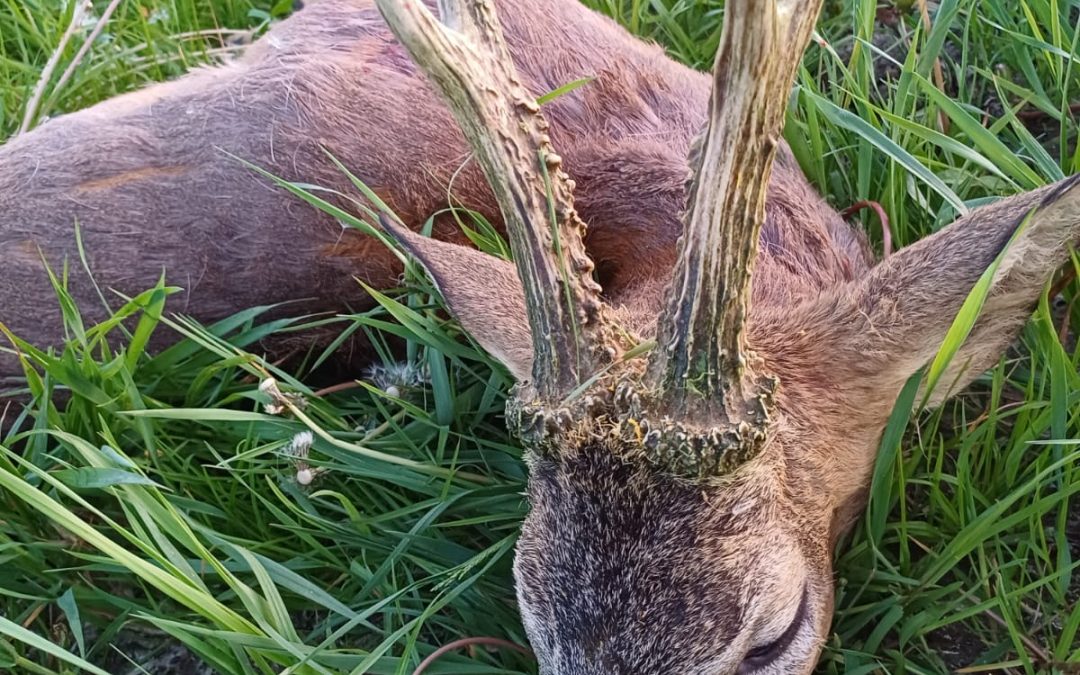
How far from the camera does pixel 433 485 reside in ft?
9.97

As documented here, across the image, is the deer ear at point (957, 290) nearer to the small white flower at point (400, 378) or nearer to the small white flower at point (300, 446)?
the small white flower at point (400, 378)

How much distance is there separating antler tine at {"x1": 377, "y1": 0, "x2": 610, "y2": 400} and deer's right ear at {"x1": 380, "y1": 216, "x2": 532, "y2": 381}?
17.7 inches

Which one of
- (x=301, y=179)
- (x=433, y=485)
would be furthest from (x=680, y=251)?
(x=301, y=179)

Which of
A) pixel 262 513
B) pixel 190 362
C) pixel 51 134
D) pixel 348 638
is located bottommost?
pixel 348 638

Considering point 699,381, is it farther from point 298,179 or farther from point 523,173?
point 298,179

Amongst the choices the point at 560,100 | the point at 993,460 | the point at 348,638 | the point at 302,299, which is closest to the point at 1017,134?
the point at 993,460

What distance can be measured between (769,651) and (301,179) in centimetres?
188

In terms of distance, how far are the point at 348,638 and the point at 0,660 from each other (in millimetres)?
864

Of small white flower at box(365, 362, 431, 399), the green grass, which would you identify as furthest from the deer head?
small white flower at box(365, 362, 431, 399)

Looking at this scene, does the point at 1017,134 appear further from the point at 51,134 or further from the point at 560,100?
the point at 51,134

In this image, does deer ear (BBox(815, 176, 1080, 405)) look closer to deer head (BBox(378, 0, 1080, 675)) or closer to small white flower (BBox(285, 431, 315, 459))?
deer head (BBox(378, 0, 1080, 675))

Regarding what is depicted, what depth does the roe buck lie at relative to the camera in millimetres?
3307

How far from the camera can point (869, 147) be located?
3381 mm

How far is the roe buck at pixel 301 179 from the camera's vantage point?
3307 millimetres
